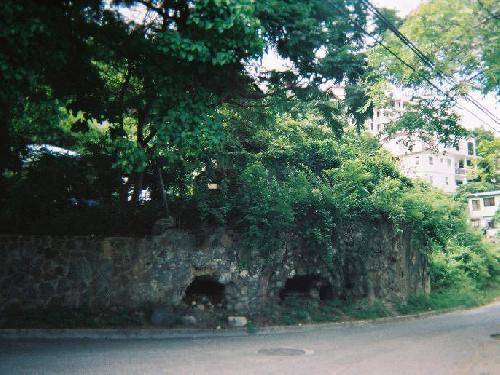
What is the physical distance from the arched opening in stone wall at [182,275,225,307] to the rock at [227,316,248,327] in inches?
30.6

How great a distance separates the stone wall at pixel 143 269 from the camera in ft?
37.1

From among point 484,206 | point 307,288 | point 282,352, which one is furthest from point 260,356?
point 484,206

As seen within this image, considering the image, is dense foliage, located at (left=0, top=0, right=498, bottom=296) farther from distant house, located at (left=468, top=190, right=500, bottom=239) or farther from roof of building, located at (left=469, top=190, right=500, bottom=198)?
distant house, located at (left=468, top=190, right=500, bottom=239)

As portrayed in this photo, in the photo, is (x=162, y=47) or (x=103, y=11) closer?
(x=162, y=47)

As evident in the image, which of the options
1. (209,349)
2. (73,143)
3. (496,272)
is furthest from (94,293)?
(496,272)

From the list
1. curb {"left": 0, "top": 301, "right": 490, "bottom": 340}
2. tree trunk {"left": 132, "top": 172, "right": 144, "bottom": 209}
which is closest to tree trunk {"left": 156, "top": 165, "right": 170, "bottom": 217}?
tree trunk {"left": 132, "top": 172, "right": 144, "bottom": 209}

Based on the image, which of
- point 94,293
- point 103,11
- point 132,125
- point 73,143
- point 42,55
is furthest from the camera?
point 73,143

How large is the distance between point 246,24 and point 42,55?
3.67 metres

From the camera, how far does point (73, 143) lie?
19000mm

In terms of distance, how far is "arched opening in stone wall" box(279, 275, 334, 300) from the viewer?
1597cm

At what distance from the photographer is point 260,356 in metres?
8.64

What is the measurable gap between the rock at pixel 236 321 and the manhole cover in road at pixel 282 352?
3396 millimetres

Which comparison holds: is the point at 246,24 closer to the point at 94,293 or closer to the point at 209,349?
the point at 209,349

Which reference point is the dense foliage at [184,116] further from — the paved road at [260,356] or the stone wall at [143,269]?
the paved road at [260,356]
